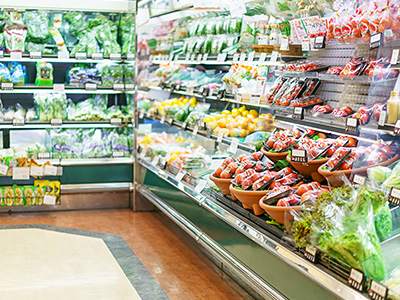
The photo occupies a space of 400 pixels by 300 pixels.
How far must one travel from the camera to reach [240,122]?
173 inches

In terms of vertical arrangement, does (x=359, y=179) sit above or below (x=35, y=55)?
below

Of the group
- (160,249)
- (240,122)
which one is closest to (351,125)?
(240,122)

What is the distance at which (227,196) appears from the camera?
146 inches

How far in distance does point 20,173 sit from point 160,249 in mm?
2020

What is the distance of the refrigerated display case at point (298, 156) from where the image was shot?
7.95 feet

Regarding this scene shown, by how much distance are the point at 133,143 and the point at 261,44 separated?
2.79 meters

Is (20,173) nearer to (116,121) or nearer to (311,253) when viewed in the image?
(116,121)

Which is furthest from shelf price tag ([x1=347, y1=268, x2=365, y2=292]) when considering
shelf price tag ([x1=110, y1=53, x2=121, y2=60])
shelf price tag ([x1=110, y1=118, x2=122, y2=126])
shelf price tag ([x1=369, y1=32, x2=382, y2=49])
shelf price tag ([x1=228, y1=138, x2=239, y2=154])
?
shelf price tag ([x1=110, y1=53, x2=121, y2=60])

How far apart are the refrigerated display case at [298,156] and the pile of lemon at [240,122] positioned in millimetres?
11

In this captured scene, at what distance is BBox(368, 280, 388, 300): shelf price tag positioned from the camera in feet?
6.72

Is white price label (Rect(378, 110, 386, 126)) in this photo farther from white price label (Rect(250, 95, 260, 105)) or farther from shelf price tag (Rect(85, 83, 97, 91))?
shelf price tag (Rect(85, 83, 97, 91))

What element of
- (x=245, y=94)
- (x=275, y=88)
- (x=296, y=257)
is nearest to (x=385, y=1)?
(x=275, y=88)

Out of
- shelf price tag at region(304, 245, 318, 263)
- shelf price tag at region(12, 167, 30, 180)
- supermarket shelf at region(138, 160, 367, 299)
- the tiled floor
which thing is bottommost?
the tiled floor

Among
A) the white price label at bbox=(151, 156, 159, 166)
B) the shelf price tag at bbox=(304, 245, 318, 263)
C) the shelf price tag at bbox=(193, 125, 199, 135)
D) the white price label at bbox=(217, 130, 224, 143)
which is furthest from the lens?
the white price label at bbox=(151, 156, 159, 166)
